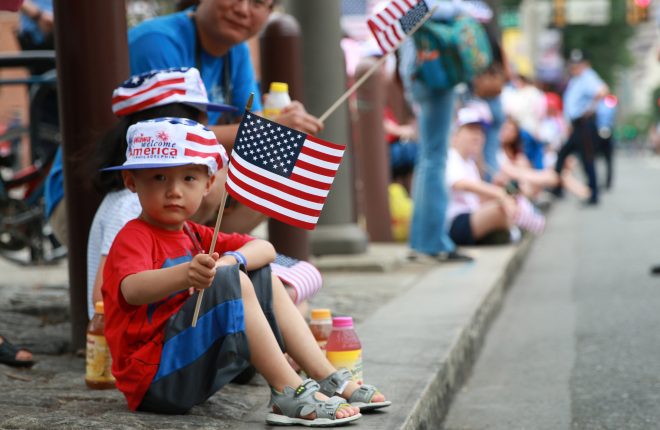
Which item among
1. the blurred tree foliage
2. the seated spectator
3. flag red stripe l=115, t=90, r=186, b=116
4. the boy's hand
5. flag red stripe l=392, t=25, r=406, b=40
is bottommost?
the blurred tree foliage

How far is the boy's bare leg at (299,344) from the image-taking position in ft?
11.2

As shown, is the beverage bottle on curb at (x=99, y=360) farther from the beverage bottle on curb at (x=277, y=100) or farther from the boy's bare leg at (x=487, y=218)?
the boy's bare leg at (x=487, y=218)

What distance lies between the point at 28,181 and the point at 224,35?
2.61m

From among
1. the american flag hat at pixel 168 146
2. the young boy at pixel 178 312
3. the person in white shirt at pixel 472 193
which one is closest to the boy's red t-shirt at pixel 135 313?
the young boy at pixel 178 312

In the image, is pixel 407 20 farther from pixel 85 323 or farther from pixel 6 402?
pixel 6 402

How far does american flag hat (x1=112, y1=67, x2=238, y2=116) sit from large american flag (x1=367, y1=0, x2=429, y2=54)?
0.85 m

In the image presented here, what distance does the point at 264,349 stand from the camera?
10.6ft

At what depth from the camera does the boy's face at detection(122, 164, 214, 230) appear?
330cm

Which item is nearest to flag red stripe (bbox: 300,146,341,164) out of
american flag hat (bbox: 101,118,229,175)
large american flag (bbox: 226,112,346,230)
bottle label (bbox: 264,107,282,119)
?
large american flag (bbox: 226,112,346,230)

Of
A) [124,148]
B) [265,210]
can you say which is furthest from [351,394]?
[124,148]

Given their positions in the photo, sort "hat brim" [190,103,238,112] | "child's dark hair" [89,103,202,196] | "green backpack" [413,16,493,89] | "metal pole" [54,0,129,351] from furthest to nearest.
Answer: "green backpack" [413,16,493,89]
"metal pole" [54,0,129,351]
"hat brim" [190,103,238,112]
"child's dark hair" [89,103,202,196]

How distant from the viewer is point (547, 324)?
20.8 ft

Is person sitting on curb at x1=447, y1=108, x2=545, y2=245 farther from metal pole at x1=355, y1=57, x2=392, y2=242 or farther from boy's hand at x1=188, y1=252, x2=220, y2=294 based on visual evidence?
boy's hand at x1=188, y1=252, x2=220, y2=294

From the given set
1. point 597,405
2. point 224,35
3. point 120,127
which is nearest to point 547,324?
point 597,405
